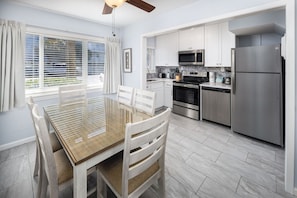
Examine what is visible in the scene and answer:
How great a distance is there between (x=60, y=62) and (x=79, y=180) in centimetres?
290

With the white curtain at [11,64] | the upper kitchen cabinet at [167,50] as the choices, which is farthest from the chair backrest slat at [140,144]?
the upper kitchen cabinet at [167,50]

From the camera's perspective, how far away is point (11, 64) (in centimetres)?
246

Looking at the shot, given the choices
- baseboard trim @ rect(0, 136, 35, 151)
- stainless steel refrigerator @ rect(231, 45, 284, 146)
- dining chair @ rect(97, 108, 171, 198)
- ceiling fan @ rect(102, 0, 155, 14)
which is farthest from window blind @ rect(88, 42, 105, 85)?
stainless steel refrigerator @ rect(231, 45, 284, 146)

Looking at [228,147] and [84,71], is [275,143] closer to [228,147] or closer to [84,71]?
[228,147]

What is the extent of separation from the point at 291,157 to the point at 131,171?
5.64 feet

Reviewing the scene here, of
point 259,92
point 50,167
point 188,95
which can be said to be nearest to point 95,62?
point 188,95

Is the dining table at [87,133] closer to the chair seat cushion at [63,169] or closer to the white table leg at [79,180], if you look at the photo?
the white table leg at [79,180]

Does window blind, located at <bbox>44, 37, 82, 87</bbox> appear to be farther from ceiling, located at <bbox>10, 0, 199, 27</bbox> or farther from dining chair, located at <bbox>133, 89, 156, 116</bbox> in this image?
dining chair, located at <bbox>133, 89, 156, 116</bbox>

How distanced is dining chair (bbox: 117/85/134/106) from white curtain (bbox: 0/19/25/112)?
5.42 feet

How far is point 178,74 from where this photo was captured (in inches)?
192

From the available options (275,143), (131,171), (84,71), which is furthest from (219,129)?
(84,71)

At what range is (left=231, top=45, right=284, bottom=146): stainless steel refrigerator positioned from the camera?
2.50m

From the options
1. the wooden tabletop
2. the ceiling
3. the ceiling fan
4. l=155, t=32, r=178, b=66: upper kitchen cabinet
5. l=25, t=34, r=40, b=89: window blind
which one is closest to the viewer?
the wooden tabletop

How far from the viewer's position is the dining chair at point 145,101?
6.51 feet
